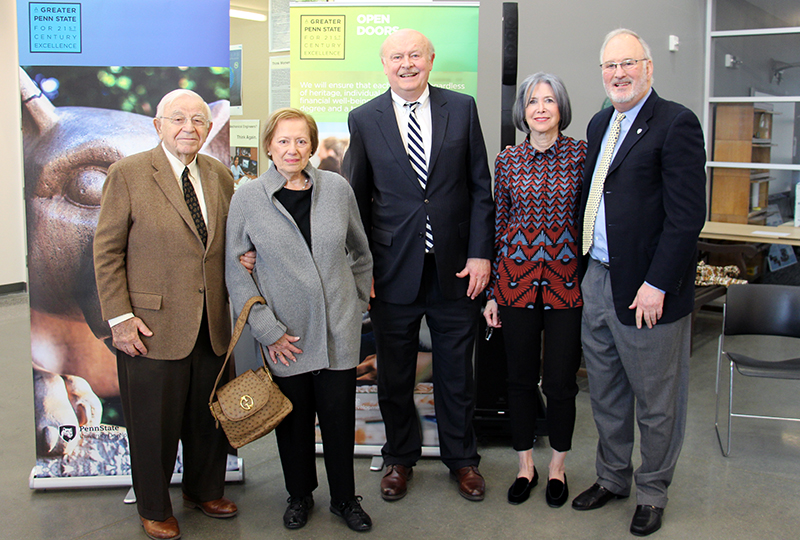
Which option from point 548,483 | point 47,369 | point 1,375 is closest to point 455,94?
point 548,483

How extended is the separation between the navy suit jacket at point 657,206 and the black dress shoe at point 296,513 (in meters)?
1.45

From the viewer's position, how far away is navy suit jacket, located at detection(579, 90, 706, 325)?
7.64 feet

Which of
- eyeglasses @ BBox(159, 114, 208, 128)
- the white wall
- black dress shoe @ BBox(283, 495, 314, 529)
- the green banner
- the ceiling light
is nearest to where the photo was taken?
eyeglasses @ BBox(159, 114, 208, 128)

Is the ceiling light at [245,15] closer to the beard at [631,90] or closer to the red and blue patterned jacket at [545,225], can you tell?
the red and blue patterned jacket at [545,225]

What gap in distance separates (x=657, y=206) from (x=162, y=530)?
2.23 m

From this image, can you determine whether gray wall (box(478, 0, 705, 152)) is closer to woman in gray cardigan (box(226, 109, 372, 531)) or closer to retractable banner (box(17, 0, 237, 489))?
retractable banner (box(17, 0, 237, 489))

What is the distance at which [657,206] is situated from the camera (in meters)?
2.42

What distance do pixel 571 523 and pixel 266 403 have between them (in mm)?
1331

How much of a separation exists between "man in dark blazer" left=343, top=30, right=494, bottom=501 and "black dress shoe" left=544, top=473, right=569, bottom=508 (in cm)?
30


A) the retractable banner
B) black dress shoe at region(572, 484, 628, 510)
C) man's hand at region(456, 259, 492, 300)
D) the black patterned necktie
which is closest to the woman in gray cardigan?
the black patterned necktie

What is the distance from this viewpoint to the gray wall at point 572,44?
468 centimetres

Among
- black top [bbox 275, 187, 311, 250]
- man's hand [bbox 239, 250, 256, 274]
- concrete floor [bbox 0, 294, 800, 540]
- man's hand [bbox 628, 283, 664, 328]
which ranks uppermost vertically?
black top [bbox 275, 187, 311, 250]

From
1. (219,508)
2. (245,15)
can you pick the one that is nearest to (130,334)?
(219,508)

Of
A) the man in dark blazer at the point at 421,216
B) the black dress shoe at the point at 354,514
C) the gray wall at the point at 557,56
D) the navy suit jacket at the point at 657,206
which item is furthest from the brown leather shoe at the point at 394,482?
the gray wall at the point at 557,56
